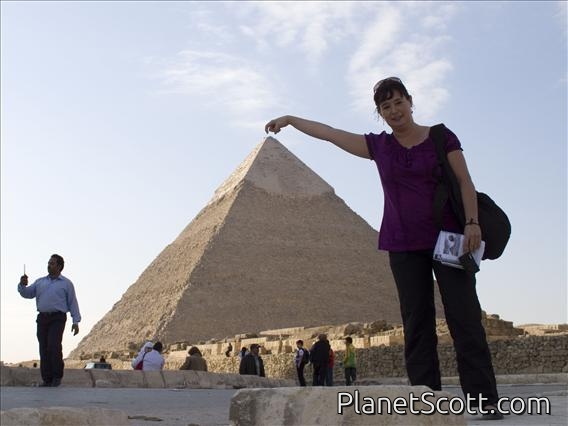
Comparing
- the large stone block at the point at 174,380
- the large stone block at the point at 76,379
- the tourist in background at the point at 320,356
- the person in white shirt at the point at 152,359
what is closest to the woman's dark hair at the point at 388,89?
the large stone block at the point at 76,379

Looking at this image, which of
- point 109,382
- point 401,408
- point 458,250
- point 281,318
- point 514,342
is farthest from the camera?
point 281,318

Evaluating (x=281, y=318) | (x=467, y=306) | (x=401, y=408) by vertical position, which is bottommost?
(x=401, y=408)

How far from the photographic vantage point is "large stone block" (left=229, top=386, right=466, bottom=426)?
228 centimetres

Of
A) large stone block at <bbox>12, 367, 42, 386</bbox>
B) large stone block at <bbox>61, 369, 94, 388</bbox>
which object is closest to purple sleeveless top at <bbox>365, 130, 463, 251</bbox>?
large stone block at <bbox>12, 367, 42, 386</bbox>

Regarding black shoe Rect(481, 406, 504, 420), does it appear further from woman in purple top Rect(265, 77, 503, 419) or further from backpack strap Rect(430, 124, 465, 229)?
backpack strap Rect(430, 124, 465, 229)

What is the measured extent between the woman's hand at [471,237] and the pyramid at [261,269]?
196 ft

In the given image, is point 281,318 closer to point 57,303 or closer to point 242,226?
point 242,226

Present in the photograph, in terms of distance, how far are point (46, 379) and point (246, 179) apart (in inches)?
2842

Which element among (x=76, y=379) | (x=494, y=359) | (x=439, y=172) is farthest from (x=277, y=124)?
(x=494, y=359)

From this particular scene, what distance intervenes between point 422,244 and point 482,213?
25 cm

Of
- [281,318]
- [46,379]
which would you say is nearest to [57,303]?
[46,379]

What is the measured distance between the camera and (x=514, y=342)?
18188mm

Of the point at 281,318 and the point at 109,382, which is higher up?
the point at 281,318

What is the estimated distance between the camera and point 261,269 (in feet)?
244
